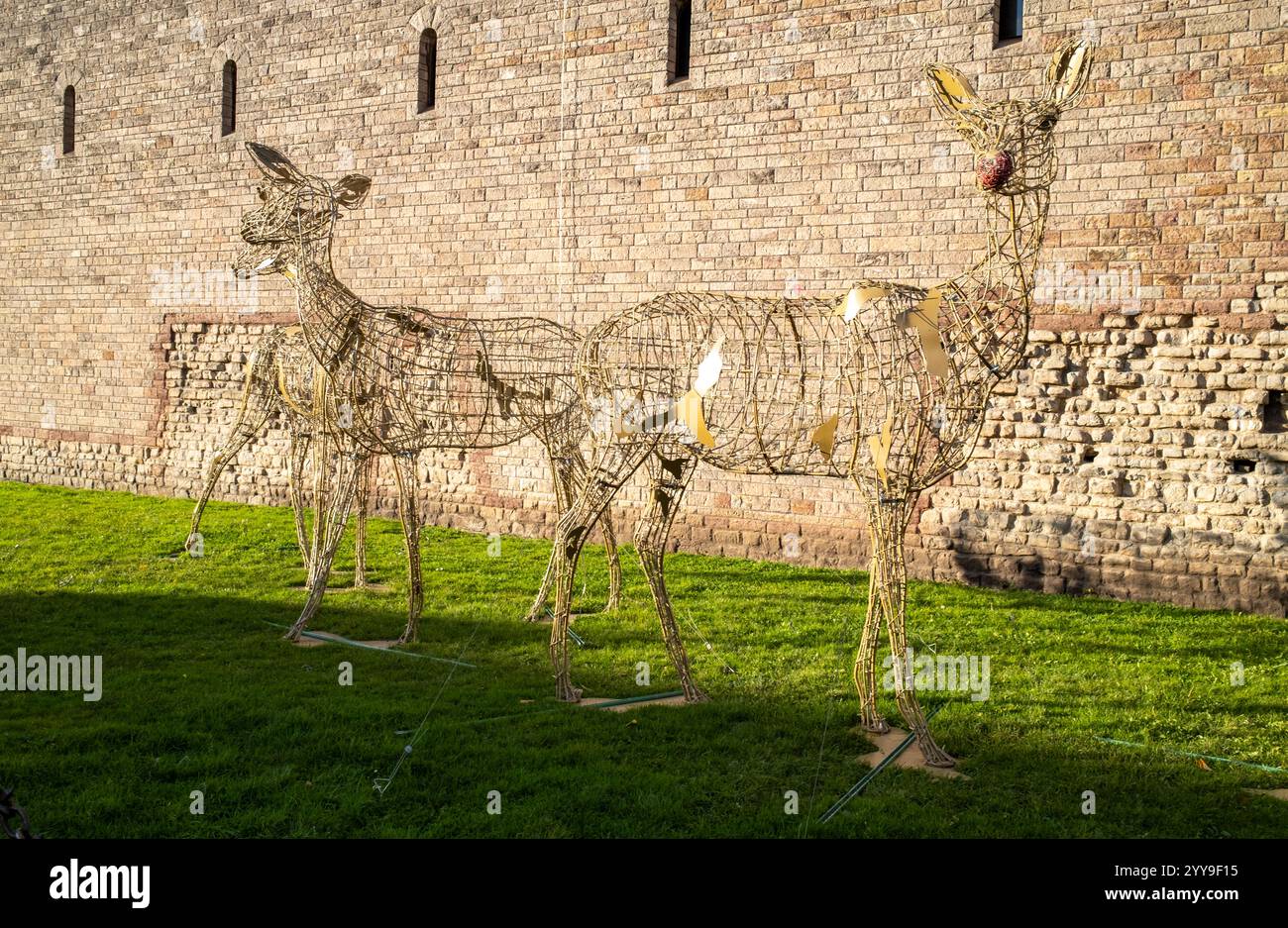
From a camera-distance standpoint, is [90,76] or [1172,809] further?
[90,76]

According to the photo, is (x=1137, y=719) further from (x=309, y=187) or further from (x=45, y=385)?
(x=45, y=385)

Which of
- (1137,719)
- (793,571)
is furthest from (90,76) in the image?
(1137,719)

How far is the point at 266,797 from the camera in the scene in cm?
467

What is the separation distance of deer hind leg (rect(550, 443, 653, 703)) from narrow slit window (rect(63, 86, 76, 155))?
1249cm

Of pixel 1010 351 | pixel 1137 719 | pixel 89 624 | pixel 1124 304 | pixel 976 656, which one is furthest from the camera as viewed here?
pixel 1124 304

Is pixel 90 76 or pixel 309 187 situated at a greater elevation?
pixel 90 76

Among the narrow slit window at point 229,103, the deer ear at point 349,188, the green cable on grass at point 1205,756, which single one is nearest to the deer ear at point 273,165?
the deer ear at point 349,188

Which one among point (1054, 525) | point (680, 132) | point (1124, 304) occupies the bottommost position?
point (1054, 525)

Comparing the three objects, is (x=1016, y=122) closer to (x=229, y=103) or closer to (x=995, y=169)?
(x=995, y=169)

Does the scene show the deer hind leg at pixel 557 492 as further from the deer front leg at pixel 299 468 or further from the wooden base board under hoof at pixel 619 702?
the deer front leg at pixel 299 468

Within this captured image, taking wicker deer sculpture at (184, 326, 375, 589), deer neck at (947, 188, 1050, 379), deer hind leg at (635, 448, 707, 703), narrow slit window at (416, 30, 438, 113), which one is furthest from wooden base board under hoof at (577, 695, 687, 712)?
narrow slit window at (416, 30, 438, 113)

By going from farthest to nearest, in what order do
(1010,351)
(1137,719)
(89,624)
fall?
(89,624)
(1137,719)
(1010,351)

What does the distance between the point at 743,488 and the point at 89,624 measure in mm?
5443

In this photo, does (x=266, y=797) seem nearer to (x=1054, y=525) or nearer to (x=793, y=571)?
(x=793, y=571)
